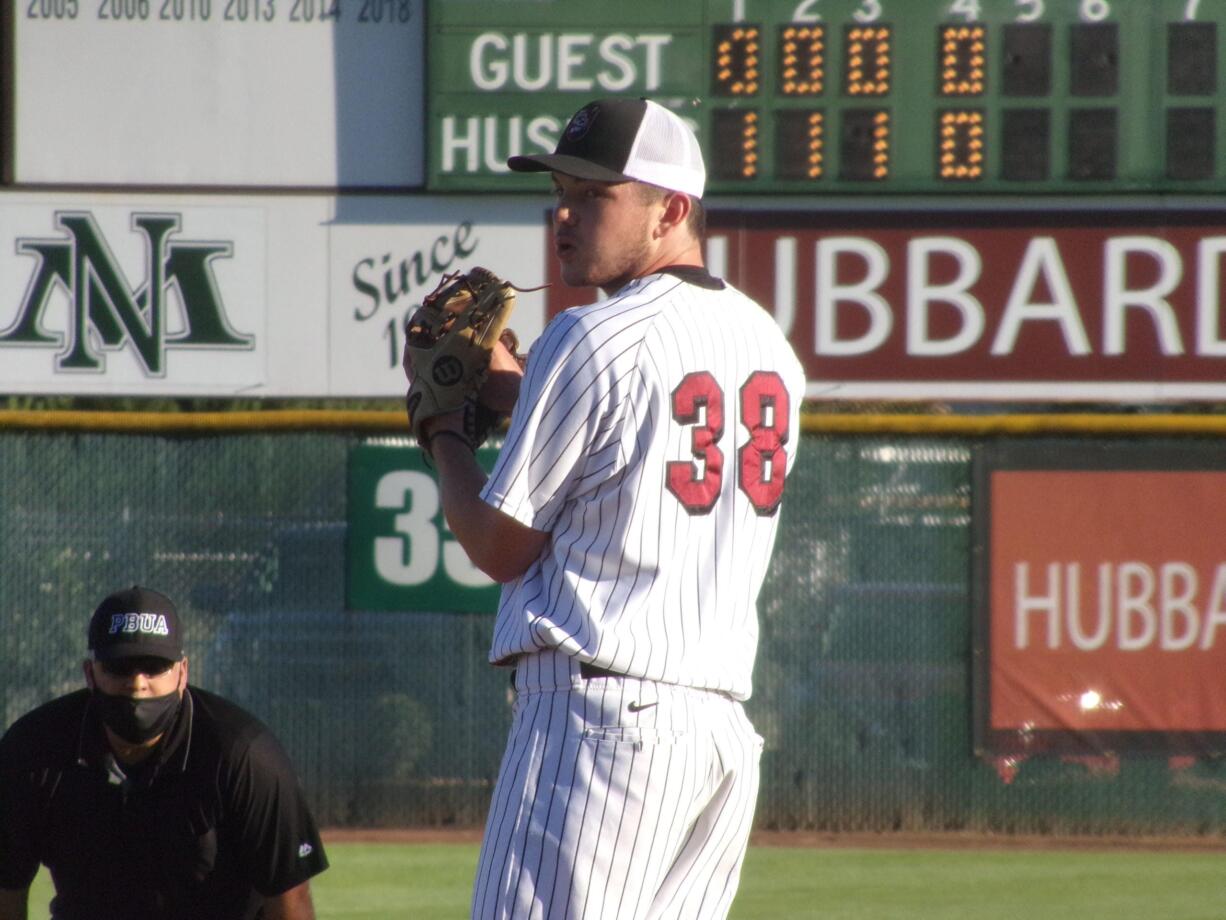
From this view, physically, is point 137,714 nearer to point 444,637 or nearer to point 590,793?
point 590,793

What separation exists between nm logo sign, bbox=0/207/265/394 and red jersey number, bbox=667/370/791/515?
486cm

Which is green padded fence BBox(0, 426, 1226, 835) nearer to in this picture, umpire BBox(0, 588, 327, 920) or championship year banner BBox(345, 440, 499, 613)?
championship year banner BBox(345, 440, 499, 613)

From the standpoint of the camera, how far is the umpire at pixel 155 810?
324 cm

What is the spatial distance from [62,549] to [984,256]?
365cm

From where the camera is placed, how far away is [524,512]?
7.15ft

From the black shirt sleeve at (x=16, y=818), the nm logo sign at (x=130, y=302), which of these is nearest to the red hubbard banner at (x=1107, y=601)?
the nm logo sign at (x=130, y=302)

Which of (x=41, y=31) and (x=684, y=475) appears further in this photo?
(x=41, y=31)

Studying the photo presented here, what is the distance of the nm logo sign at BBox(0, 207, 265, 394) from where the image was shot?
692 cm

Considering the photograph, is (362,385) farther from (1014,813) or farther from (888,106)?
(1014,813)

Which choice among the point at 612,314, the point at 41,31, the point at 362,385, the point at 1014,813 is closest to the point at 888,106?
the point at 362,385

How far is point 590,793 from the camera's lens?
2.15 m

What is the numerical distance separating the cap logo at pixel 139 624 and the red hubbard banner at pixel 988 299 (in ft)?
12.2

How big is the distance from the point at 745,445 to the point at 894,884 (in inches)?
158

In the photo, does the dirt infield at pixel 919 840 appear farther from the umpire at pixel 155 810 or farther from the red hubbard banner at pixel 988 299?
the umpire at pixel 155 810
